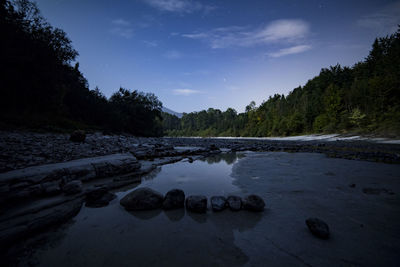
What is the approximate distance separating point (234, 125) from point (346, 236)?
8833 cm

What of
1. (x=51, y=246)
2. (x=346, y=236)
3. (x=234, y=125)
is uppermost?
(x=234, y=125)

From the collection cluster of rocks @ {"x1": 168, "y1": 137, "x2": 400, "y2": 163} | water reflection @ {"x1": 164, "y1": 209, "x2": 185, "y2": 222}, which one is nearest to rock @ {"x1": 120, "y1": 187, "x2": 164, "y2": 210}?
water reflection @ {"x1": 164, "y1": 209, "x2": 185, "y2": 222}

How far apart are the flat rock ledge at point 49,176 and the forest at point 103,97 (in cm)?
1434

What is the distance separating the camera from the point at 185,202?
276 centimetres

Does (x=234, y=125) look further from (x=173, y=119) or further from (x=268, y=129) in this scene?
(x=173, y=119)

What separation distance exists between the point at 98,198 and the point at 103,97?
128 feet

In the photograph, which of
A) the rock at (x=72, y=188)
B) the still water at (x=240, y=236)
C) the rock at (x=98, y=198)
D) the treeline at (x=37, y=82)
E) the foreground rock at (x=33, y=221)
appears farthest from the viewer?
the treeline at (x=37, y=82)

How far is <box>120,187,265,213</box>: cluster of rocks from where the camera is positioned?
2479mm

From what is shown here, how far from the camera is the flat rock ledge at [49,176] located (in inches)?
103

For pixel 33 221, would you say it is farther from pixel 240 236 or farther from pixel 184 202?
pixel 240 236

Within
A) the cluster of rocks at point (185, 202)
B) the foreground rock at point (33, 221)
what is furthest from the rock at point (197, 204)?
the foreground rock at point (33, 221)

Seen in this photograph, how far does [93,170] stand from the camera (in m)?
4.23

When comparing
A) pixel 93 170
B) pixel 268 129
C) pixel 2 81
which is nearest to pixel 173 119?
pixel 268 129

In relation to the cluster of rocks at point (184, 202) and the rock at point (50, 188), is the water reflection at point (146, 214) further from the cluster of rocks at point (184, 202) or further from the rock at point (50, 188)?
the rock at point (50, 188)
